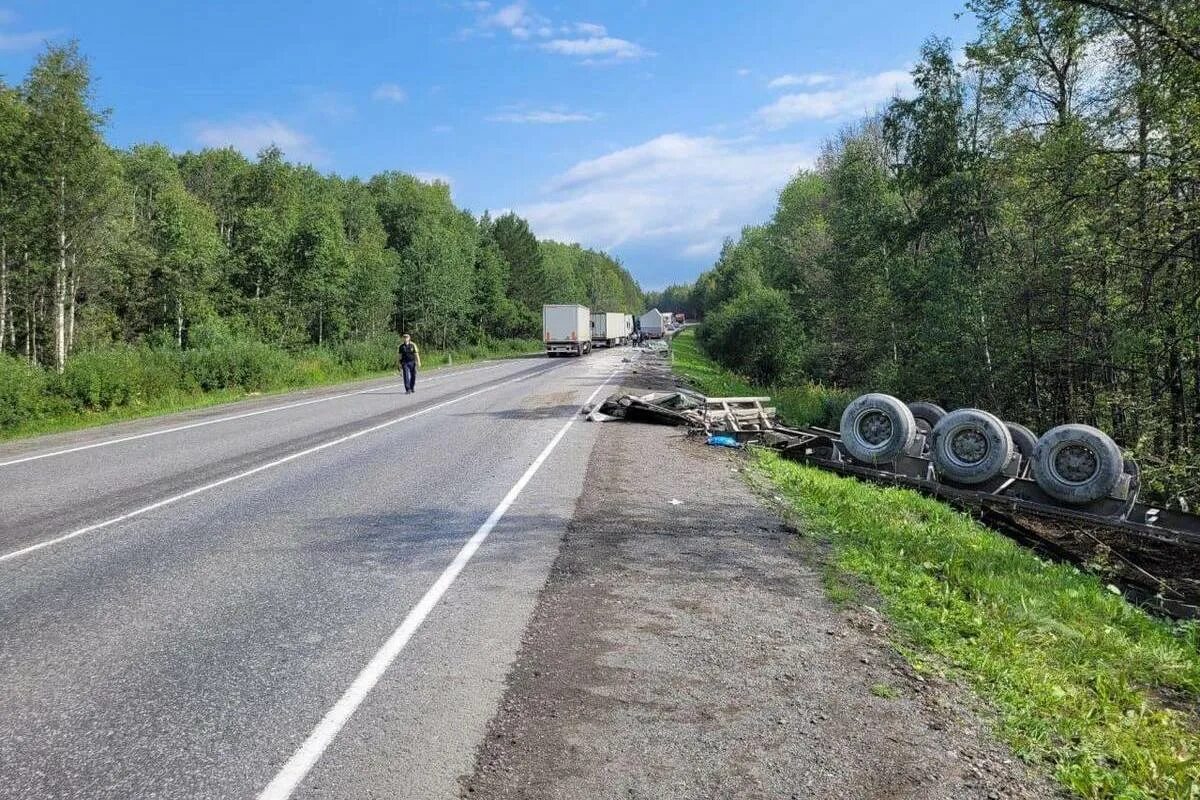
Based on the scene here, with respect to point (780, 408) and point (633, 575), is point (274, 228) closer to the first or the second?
point (780, 408)

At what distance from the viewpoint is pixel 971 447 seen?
39.7 feet

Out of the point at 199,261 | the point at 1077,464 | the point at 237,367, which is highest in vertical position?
the point at 199,261

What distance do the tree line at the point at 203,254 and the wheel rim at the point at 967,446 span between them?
22.6m

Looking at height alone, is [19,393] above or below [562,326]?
below

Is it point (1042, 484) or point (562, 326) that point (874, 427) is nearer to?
point (1042, 484)

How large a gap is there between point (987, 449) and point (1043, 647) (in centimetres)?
723

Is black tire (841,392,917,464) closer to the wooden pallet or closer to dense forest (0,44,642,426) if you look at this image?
the wooden pallet

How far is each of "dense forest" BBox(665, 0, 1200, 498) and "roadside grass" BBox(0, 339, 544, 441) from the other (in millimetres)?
20481

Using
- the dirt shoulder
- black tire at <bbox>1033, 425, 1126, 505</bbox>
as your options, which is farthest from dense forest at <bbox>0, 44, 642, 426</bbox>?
black tire at <bbox>1033, 425, 1126, 505</bbox>

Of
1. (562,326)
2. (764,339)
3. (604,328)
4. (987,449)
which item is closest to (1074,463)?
(987,449)

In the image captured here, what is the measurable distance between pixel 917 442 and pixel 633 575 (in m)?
8.67

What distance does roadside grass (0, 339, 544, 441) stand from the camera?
17062 millimetres

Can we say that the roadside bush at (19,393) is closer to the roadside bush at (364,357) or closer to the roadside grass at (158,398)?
the roadside grass at (158,398)

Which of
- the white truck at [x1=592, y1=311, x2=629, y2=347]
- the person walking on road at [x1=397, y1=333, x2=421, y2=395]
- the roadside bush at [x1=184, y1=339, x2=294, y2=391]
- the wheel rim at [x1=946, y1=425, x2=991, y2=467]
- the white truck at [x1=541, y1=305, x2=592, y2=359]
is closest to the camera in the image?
the wheel rim at [x1=946, y1=425, x2=991, y2=467]
